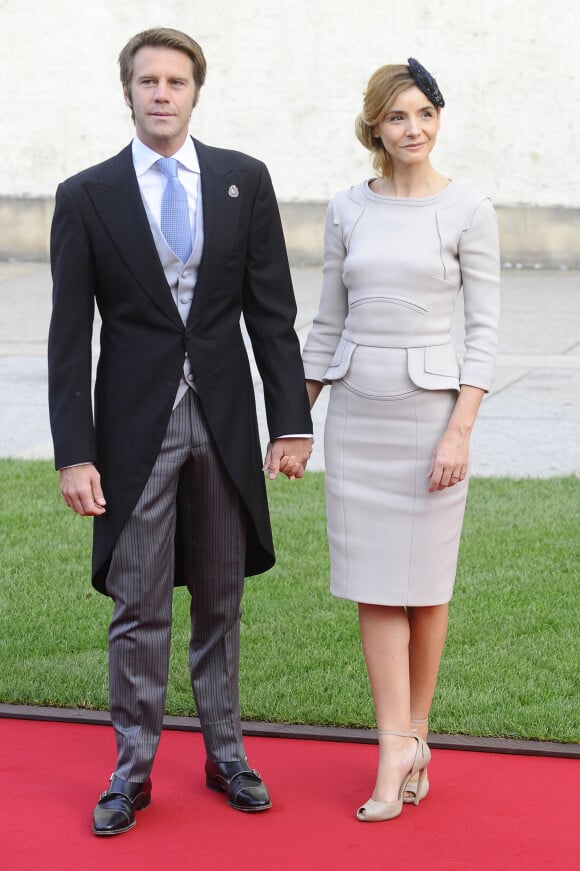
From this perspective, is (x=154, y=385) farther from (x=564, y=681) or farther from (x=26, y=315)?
(x=26, y=315)

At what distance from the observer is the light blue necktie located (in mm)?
3611

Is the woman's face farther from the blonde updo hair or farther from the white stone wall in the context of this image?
the white stone wall

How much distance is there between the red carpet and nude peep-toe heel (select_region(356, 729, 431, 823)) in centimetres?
3

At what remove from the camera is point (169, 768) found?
4.15 meters

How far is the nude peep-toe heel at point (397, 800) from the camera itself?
3754 millimetres

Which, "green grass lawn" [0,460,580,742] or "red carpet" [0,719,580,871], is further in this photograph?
"green grass lawn" [0,460,580,742]

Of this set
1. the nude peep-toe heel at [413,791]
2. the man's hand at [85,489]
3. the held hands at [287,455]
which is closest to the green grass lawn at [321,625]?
the nude peep-toe heel at [413,791]

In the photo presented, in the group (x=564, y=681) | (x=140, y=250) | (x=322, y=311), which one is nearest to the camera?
(x=140, y=250)

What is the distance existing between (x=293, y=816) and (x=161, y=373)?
1278mm

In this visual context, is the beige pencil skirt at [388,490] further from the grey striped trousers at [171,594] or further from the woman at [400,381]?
the grey striped trousers at [171,594]

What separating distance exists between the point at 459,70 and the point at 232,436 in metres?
13.1

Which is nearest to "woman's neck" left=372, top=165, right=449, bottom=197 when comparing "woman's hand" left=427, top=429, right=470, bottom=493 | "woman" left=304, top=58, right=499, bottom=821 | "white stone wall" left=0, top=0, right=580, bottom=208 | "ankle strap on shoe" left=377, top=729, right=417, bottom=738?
"woman" left=304, top=58, right=499, bottom=821

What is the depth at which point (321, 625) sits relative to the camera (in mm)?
5395

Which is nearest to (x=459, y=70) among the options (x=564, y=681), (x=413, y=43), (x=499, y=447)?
(x=413, y=43)
